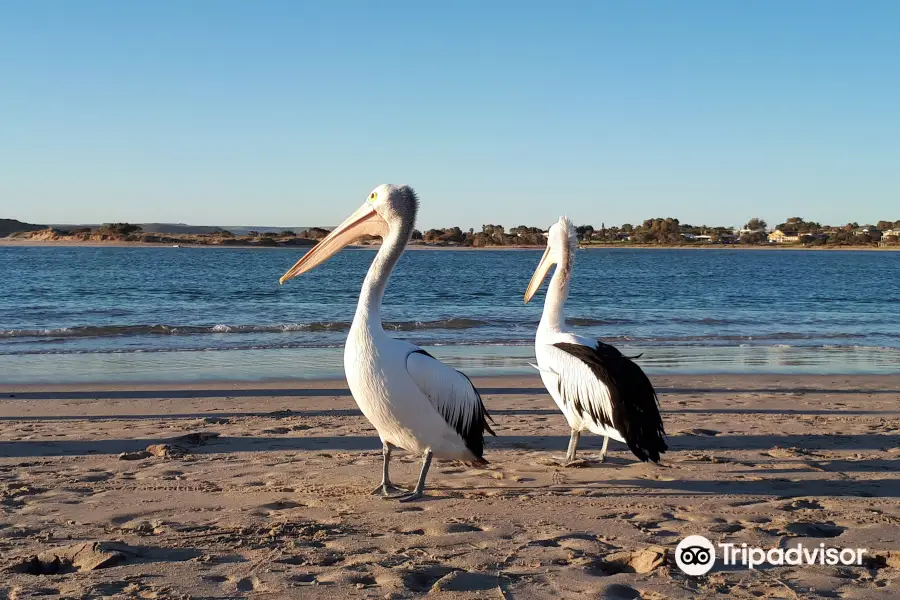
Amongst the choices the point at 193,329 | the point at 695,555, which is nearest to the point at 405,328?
the point at 193,329

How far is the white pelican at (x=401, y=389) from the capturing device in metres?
4.46

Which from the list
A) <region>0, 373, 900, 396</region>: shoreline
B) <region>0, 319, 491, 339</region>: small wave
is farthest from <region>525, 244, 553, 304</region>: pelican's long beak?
<region>0, 319, 491, 339</region>: small wave

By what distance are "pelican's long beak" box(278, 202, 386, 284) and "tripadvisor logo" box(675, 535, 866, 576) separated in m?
2.61

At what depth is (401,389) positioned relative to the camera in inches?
176

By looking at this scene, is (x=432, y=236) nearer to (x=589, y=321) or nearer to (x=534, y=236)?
(x=534, y=236)

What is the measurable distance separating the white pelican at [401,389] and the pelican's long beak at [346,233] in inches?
6.3

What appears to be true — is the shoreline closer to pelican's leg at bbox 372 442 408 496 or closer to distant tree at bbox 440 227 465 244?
pelican's leg at bbox 372 442 408 496

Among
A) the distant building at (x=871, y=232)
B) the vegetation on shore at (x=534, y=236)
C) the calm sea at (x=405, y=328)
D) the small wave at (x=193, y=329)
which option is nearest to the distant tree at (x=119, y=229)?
the vegetation on shore at (x=534, y=236)

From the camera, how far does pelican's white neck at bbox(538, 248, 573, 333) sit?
5.89 m

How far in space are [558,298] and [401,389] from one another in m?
2.01

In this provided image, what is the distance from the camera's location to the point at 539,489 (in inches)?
193

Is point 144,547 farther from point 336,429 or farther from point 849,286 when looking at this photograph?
point 849,286

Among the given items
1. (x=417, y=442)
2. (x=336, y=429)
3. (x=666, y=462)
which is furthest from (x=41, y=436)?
(x=666, y=462)

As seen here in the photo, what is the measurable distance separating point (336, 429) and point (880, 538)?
413 centimetres
